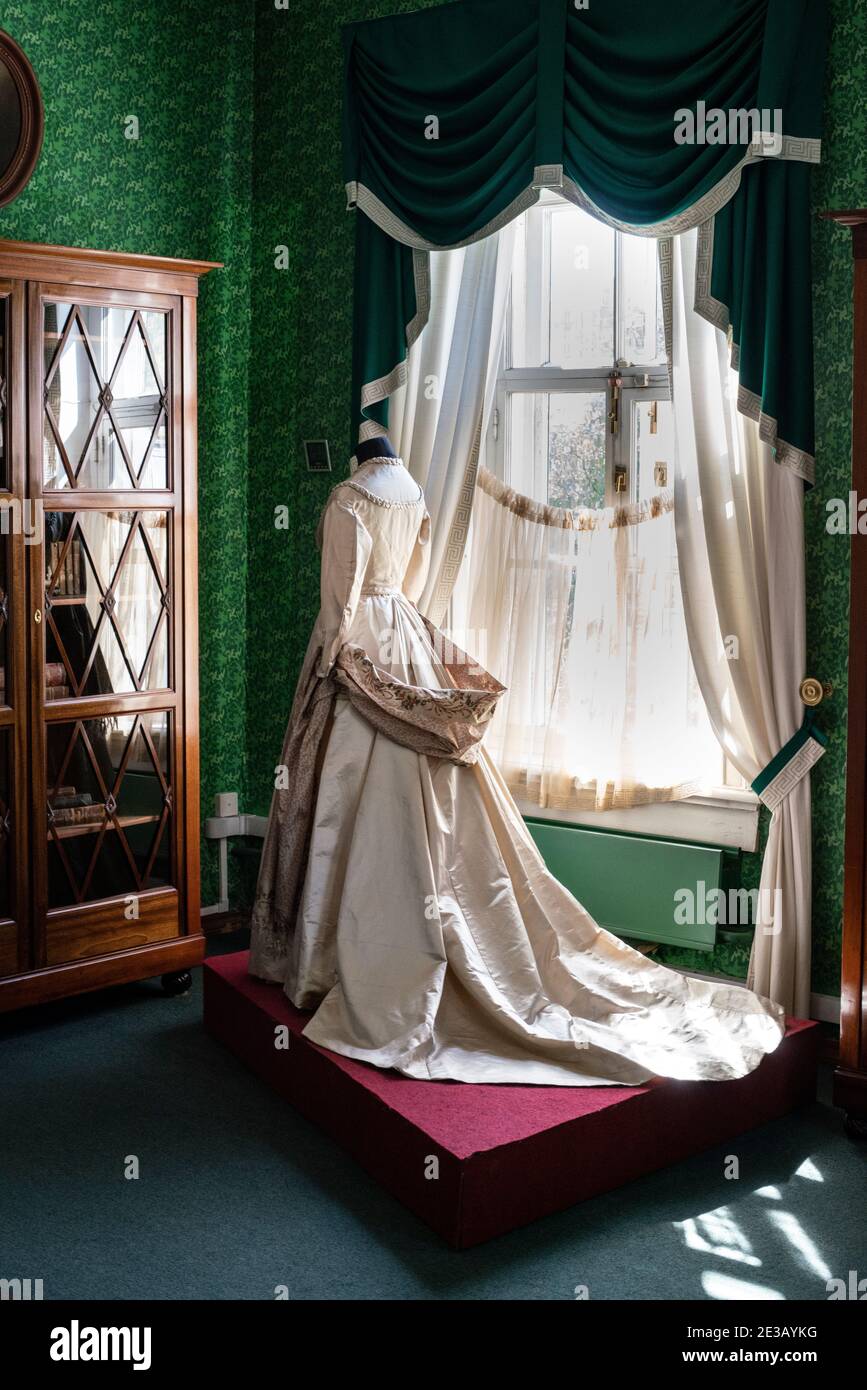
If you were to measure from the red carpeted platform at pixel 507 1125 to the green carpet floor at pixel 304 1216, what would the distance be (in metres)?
0.05

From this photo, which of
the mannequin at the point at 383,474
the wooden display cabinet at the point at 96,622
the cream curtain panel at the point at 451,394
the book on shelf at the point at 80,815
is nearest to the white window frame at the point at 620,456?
the cream curtain panel at the point at 451,394

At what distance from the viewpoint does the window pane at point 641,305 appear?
152 inches

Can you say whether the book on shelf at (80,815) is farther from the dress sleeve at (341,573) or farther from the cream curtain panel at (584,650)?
the cream curtain panel at (584,650)

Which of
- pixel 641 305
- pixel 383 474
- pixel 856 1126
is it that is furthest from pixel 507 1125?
pixel 641 305

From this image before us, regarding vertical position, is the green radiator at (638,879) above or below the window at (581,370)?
below

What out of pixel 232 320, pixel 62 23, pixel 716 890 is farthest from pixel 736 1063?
pixel 62 23

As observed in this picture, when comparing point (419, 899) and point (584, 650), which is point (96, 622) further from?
point (584, 650)

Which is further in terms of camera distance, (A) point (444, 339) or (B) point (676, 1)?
(A) point (444, 339)

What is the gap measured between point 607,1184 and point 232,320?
10.5 feet

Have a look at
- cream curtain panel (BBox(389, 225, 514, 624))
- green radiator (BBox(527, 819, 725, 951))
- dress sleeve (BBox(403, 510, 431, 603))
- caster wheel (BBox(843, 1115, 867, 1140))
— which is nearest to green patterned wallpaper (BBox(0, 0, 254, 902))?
cream curtain panel (BBox(389, 225, 514, 624))

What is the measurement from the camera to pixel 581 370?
4.01m

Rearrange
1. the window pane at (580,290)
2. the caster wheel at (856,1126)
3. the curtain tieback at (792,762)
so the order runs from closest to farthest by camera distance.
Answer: the caster wheel at (856,1126) → the curtain tieback at (792,762) → the window pane at (580,290)

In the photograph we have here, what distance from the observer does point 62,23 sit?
403 centimetres
